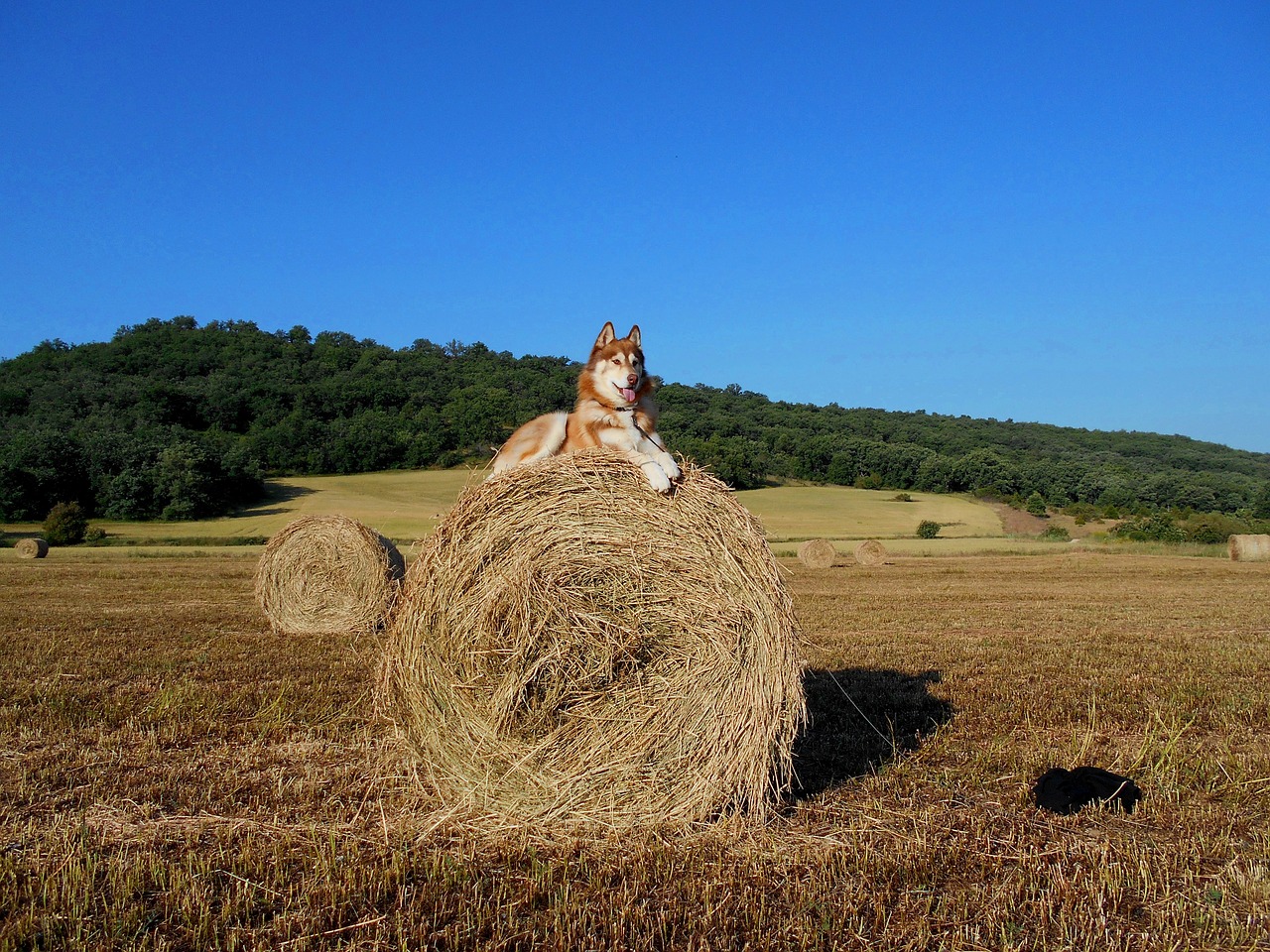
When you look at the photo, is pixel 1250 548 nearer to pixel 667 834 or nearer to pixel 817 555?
pixel 817 555

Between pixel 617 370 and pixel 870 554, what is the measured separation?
71.2 ft

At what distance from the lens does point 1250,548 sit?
2592cm

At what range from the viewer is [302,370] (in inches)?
2430

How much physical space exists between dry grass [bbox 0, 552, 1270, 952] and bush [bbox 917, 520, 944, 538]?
101 feet

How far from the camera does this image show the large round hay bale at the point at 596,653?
4.29 metres

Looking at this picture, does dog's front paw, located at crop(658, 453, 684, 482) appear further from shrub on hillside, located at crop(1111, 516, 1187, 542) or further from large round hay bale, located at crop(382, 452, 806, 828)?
shrub on hillside, located at crop(1111, 516, 1187, 542)

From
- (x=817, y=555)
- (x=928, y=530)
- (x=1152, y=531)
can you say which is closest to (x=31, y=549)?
(x=817, y=555)

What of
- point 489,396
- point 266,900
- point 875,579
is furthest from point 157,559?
point 266,900

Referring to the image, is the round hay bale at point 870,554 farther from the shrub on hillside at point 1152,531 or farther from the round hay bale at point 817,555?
the shrub on hillside at point 1152,531

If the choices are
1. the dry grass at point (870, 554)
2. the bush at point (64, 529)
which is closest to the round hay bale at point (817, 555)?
the dry grass at point (870, 554)

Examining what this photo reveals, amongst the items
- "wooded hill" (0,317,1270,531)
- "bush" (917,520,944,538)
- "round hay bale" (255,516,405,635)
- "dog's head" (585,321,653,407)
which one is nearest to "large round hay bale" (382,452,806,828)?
"dog's head" (585,321,653,407)

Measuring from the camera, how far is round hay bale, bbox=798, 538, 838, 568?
81.6 ft

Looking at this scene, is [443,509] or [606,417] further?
[443,509]

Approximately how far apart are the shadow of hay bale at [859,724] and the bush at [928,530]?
3189 cm
